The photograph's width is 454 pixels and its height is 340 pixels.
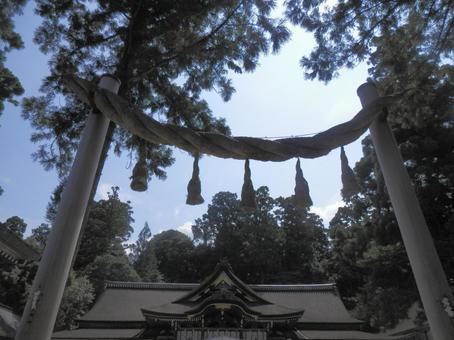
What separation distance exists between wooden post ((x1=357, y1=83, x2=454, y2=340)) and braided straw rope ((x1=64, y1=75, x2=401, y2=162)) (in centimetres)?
28

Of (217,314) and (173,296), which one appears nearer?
(217,314)

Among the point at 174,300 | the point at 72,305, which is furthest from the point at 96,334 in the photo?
the point at 72,305

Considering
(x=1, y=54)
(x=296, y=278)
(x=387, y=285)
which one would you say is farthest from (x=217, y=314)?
(x=296, y=278)

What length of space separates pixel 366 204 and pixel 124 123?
529 inches

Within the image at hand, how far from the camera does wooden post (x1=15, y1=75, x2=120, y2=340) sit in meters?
2.39

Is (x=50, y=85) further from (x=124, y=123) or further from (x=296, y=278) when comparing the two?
(x=296, y=278)

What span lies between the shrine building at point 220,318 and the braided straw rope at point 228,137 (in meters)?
7.54

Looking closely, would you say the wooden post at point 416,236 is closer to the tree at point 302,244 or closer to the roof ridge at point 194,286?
the roof ridge at point 194,286

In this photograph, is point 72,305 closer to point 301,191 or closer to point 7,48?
point 7,48

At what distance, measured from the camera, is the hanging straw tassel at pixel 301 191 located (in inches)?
122

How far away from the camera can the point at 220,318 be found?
11578mm

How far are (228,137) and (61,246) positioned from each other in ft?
4.82

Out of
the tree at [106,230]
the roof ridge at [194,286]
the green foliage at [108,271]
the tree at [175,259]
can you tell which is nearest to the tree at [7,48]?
the roof ridge at [194,286]

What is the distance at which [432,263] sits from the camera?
261 centimetres
